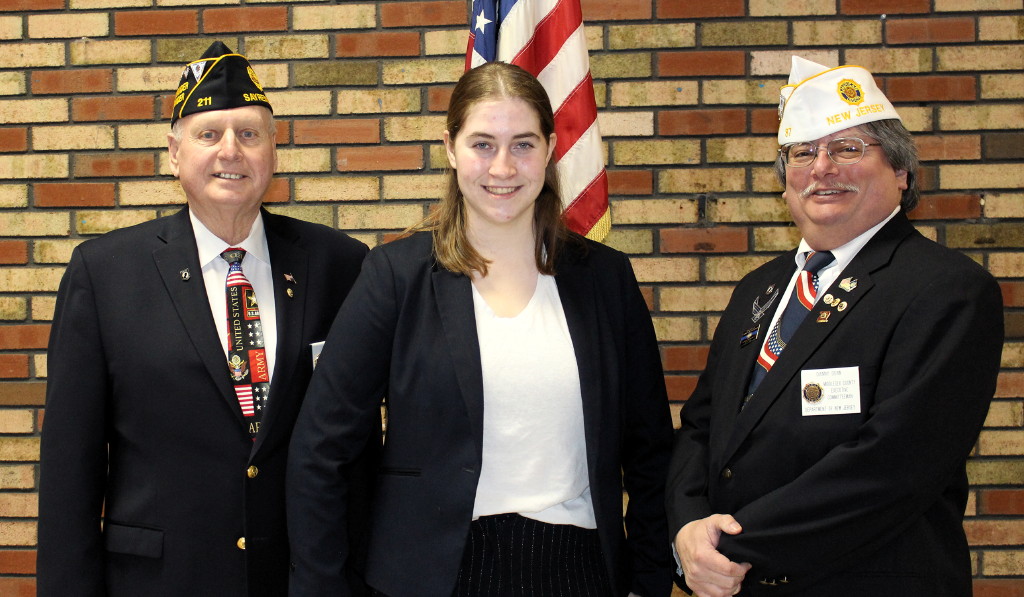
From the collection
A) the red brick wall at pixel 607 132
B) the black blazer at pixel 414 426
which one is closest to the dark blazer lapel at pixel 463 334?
the black blazer at pixel 414 426

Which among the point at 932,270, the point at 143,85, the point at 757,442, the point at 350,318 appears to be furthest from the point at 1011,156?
the point at 143,85

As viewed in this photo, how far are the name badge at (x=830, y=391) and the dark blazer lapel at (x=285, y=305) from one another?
3.67 ft

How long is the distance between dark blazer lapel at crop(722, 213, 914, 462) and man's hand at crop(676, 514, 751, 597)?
154 mm

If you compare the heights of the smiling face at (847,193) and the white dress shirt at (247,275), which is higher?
the smiling face at (847,193)

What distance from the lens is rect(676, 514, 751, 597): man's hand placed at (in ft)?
5.66

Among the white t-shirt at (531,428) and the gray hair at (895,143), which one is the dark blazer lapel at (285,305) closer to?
the white t-shirt at (531,428)

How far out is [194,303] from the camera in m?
1.96

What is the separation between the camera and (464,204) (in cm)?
200

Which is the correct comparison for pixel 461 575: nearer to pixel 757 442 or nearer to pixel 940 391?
pixel 757 442

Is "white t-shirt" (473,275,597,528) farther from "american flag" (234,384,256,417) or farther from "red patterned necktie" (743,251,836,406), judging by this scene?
"american flag" (234,384,256,417)

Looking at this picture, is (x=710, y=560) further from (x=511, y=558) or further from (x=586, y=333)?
(x=586, y=333)

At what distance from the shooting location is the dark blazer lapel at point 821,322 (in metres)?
1.76

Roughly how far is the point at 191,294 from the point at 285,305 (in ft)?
0.70

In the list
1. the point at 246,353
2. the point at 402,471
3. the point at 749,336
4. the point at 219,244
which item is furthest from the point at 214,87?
the point at 749,336
